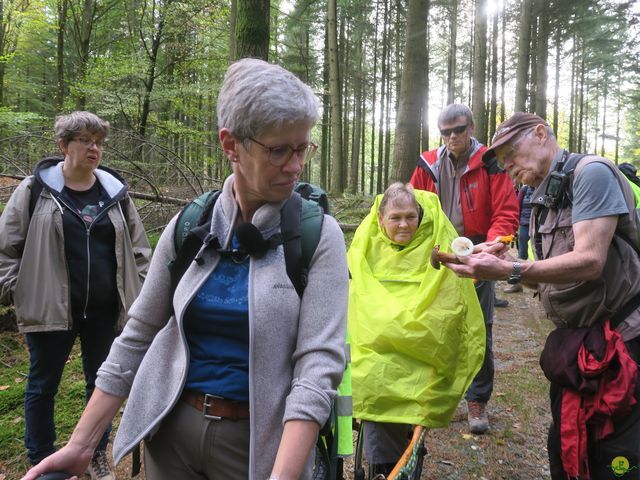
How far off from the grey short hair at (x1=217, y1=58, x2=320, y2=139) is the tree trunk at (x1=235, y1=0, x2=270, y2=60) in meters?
3.81

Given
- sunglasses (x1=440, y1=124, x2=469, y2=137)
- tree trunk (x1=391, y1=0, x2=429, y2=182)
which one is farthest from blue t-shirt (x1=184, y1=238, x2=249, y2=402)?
tree trunk (x1=391, y1=0, x2=429, y2=182)

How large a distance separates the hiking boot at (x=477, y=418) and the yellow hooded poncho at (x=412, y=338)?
4.42 ft

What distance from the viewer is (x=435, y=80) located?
29891 millimetres

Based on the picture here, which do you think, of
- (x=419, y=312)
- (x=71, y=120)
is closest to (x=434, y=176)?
(x=419, y=312)

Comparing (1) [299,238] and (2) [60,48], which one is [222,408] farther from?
(2) [60,48]

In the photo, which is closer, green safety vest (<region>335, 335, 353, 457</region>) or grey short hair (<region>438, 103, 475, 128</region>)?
green safety vest (<region>335, 335, 353, 457</region>)

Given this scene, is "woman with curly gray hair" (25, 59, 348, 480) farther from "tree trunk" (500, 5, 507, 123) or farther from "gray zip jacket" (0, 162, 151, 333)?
"tree trunk" (500, 5, 507, 123)

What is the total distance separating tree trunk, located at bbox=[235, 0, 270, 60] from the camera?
4805mm

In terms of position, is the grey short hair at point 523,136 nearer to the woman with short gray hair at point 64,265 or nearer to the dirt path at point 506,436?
the dirt path at point 506,436

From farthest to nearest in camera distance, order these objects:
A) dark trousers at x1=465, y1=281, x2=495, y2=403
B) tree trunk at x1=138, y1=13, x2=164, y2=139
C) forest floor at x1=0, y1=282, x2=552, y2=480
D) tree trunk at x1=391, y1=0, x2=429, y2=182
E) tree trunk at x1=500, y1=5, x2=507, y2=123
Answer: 1. tree trunk at x1=500, y1=5, x2=507, y2=123
2. tree trunk at x1=138, y1=13, x2=164, y2=139
3. tree trunk at x1=391, y1=0, x2=429, y2=182
4. dark trousers at x1=465, y1=281, x2=495, y2=403
5. forest floor at x1=0, y1=282, x2=552, y2=480

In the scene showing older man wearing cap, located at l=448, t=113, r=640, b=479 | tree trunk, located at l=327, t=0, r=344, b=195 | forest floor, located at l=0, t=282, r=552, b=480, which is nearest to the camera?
older man wearing cap, located at l=448, t=113, r=640, b=479

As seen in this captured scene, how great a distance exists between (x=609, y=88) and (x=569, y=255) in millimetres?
32519

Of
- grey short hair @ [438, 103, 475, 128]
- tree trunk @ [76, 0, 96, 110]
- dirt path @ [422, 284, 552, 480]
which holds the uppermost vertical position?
tree trunk @ [76, 0, 96, 110]

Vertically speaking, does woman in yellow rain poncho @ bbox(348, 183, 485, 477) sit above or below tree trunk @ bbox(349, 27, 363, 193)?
below
